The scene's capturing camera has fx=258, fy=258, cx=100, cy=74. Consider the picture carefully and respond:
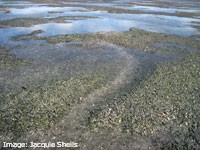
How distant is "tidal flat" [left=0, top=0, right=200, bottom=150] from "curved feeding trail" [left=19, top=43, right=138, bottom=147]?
70 millimetres

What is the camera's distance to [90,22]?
198 ft

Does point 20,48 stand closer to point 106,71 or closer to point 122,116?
point 106,71

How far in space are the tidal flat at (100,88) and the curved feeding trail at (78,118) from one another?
0.07 metres

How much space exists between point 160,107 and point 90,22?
135ft

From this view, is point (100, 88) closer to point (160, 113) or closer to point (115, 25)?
point (160, 113)

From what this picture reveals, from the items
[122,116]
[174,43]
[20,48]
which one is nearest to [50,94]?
[122,116]

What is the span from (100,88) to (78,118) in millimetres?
6110

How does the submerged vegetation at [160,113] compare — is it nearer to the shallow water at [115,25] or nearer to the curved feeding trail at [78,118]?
the curved feeding trail at [78,118]

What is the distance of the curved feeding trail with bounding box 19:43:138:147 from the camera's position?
1872 centimetres

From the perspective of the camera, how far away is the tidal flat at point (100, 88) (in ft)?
63.1

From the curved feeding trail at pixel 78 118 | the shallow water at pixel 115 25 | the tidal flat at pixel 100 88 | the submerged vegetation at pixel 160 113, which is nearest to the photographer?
the curved feeding trail at pixel 78 118

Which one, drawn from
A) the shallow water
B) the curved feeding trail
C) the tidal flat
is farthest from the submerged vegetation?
the shallow water

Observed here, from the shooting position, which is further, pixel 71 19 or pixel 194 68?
pixel 71 19

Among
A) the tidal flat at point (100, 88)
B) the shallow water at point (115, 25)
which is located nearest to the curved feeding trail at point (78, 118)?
the tidal flat at point (100, 88)
